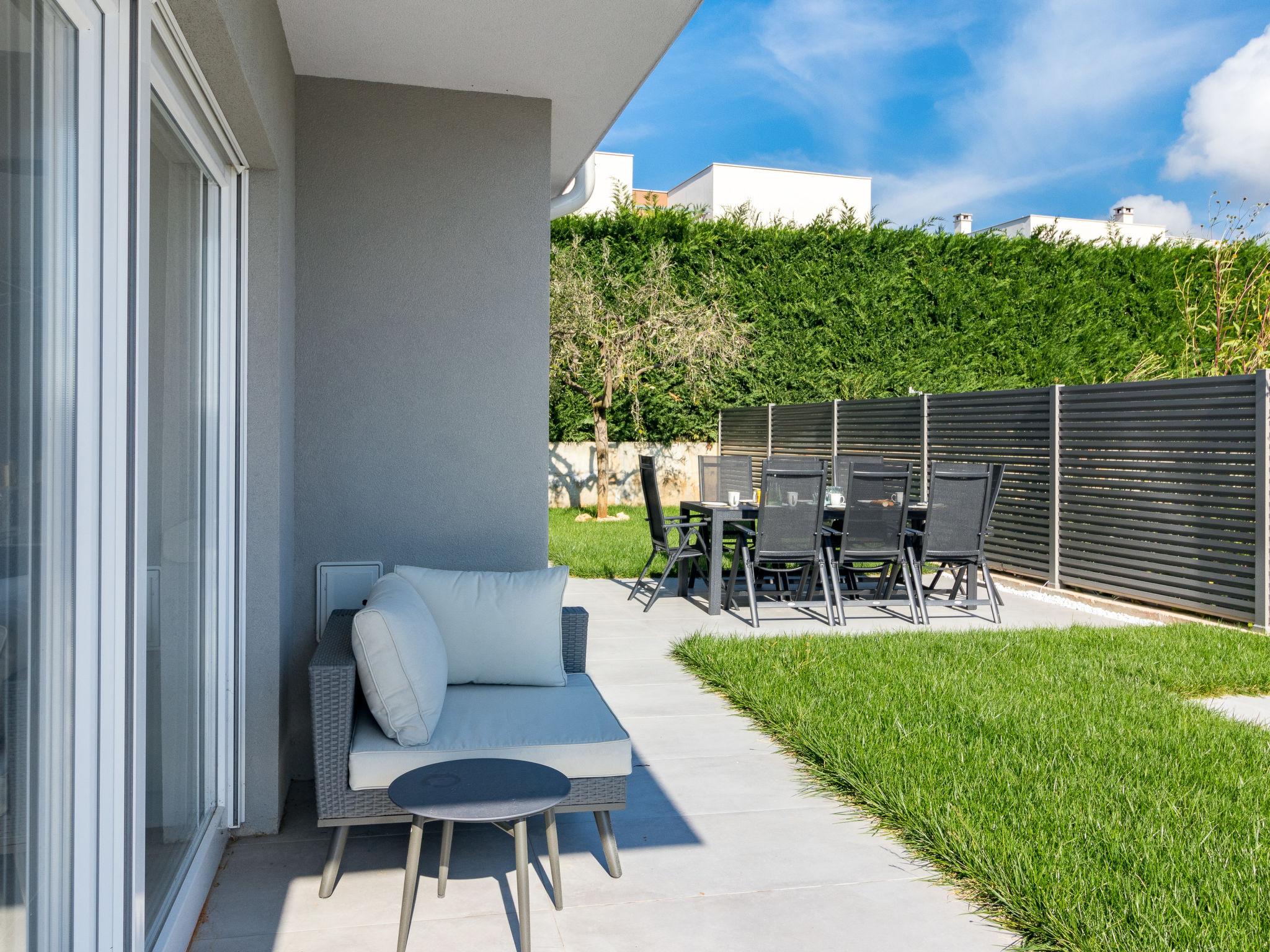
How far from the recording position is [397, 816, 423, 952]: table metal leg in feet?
7.92

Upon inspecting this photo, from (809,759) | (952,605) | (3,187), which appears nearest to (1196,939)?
(809,759)

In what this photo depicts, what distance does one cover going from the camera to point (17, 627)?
4.49 feet

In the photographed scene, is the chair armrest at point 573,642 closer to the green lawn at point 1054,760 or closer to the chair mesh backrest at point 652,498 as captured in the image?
the green lawn at point 1054,760

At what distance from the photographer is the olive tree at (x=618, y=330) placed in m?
13.5

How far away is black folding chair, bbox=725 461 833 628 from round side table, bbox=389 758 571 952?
13.7 feet

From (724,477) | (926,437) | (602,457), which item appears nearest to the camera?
(724,477)

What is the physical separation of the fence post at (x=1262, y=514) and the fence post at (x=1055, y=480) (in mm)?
1981

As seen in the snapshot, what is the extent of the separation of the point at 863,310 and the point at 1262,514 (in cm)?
889

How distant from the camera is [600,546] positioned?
10.6 meters

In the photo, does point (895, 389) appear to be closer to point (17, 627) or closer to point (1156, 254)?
point (1156, 254)

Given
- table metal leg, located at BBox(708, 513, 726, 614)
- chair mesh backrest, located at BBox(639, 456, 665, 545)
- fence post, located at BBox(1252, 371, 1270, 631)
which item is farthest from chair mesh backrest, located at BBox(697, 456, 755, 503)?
fence post, located at BBox(1252, 371, 1270, 631)

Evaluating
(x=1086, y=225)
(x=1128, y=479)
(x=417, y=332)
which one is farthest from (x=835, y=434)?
(x=1086, y=225)

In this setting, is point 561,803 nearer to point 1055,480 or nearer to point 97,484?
point 97,484

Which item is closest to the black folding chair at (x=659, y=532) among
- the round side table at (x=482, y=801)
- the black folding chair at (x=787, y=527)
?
the black folding chair at (x=787, y=527)
